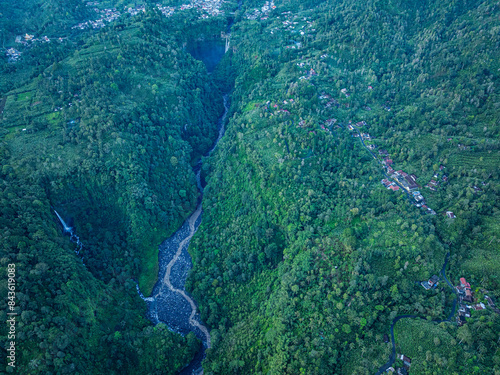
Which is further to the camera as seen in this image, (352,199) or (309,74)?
(309,74)

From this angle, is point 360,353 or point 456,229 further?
point 456,229

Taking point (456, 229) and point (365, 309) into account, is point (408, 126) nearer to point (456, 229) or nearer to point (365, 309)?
point (456, 229)

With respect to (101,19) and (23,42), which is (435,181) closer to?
(23,42)

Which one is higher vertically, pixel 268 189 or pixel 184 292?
pixel 268 189

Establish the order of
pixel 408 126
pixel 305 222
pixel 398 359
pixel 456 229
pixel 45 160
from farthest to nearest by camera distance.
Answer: pixel 408 126 < pixel 45 160 < pixel 305 222 < pixel 456 229 < pixel 398 359

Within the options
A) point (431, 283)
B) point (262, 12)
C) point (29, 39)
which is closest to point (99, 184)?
point (431, 283)

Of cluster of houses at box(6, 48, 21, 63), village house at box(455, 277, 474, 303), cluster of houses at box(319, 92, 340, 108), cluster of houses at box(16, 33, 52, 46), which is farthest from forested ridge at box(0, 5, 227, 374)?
village house at box(455, 277, 474, 303)

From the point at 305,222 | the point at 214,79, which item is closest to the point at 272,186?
the point at 305,222
